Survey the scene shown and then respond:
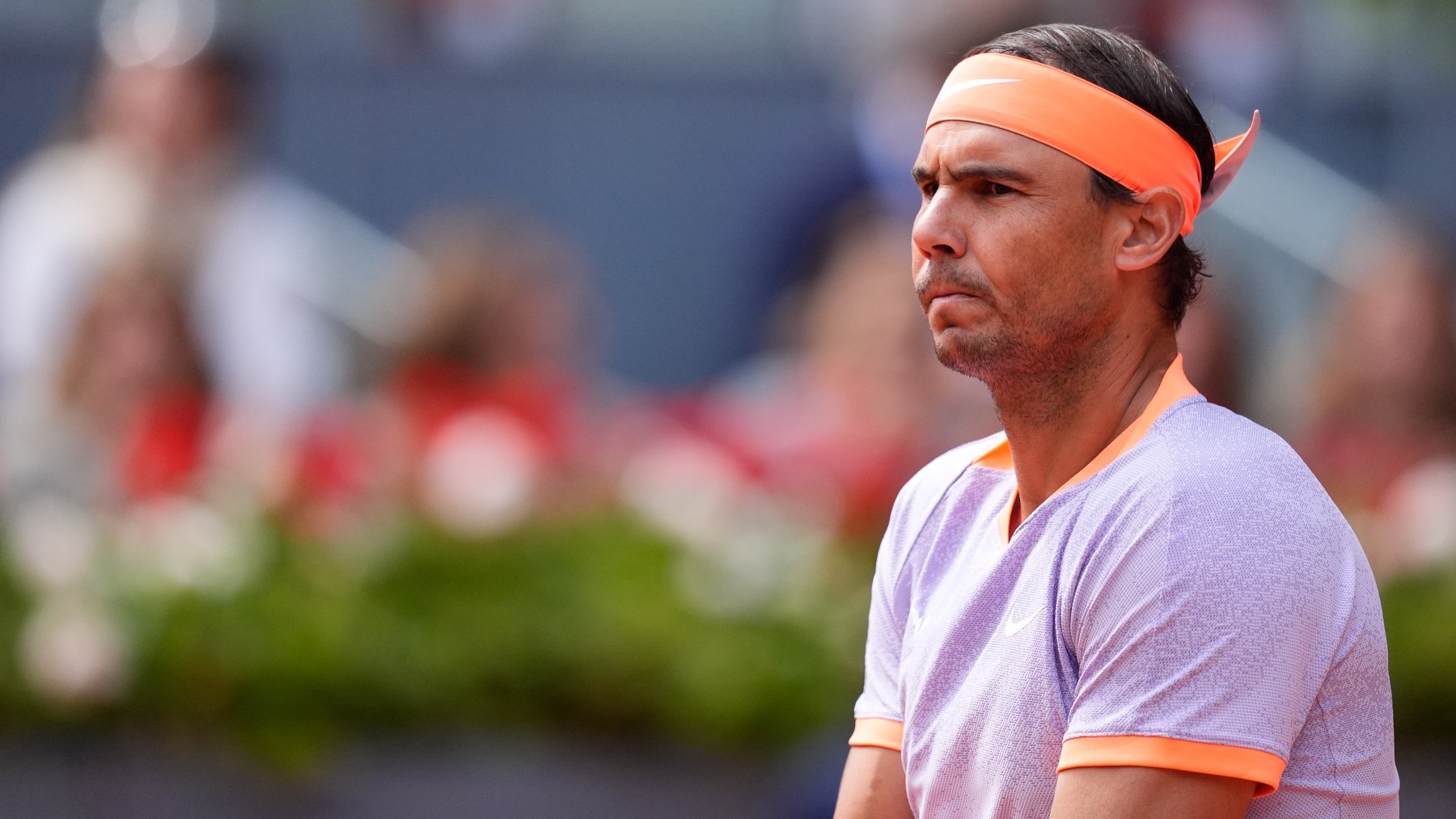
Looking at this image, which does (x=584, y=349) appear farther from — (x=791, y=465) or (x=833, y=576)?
(x=833, y=576)

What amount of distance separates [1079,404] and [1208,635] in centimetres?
37

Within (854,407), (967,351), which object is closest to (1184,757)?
(967,351)

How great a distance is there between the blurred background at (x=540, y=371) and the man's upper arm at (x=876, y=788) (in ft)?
3.85

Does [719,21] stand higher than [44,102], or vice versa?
[719,21]

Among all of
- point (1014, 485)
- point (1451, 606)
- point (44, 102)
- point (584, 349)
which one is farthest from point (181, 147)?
point (1014, 485)

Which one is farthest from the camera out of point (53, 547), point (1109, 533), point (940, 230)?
point (53, 547)

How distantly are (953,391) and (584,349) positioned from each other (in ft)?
9.30

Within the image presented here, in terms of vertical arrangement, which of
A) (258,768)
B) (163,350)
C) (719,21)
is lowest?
(258,768)

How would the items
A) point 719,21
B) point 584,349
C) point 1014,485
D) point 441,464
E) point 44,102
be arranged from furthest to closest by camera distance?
point 719,21 < point 44,102 < point 584,349 < point 441,464 < point 1014,485

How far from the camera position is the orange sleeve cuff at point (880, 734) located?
2410mm

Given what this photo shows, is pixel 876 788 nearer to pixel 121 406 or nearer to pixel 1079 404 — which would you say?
pixel 1079 404

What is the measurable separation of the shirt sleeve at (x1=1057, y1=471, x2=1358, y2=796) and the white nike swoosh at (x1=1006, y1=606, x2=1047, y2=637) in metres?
0.08

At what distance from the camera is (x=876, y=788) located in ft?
7.90

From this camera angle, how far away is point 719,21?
1021cm
